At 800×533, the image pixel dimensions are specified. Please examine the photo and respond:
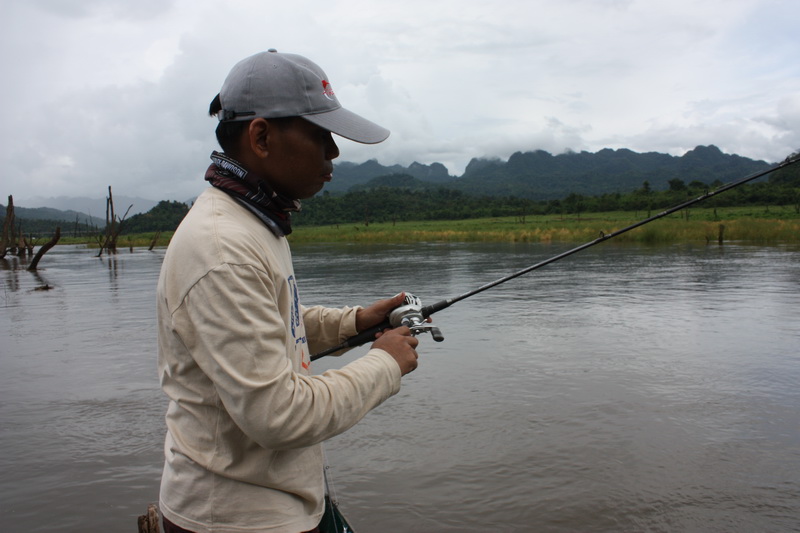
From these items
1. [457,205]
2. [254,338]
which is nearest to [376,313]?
[254,338]

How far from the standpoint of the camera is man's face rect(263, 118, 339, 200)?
5.36 feet

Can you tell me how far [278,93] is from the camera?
1.58 m

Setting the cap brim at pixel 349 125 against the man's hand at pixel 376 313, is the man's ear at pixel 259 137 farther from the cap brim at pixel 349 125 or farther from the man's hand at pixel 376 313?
the man's hand at pixel 376 313

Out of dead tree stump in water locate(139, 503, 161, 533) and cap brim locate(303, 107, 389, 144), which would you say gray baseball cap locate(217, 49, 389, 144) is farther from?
dead tree stump in water locate(139, 503, 161, 533)

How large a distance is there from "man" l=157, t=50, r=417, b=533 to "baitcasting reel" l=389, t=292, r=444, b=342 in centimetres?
31

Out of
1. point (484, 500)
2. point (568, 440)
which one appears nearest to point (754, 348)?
point (568, 440)

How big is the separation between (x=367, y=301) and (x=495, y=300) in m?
2.66

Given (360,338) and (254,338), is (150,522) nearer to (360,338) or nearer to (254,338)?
(360,338)

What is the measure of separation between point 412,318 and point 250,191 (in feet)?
2.61

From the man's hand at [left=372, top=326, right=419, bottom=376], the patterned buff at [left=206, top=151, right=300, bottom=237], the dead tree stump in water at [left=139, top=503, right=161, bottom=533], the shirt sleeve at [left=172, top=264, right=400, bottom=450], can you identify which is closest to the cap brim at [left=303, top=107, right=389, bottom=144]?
the patterned buff at [left=206, top=151, right=300, bottom=237]

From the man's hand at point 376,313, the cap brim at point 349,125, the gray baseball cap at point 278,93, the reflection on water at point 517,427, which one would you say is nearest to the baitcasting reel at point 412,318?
the man's hand at point 376,313

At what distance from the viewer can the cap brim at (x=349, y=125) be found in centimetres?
161

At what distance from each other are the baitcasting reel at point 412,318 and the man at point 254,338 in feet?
1.02

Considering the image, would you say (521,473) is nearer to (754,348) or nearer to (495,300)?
(754,348)
